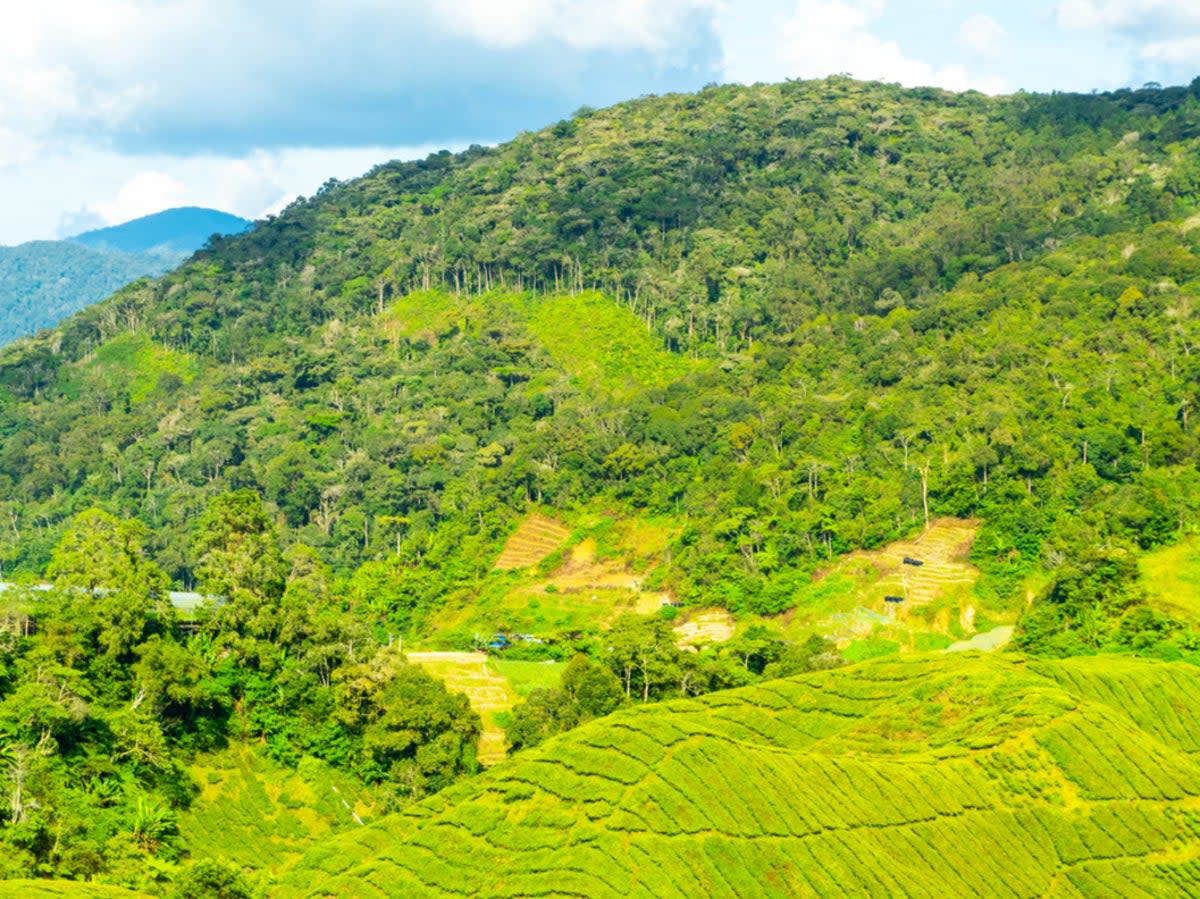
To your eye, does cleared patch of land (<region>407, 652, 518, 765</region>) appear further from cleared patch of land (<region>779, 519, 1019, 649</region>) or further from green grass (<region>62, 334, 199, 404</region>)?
green grass (<region>62, 334, 199, 404</region>)

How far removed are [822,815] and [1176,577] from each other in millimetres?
26138

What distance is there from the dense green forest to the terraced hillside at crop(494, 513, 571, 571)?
82 centimetres

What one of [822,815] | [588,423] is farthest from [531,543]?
[822,815]

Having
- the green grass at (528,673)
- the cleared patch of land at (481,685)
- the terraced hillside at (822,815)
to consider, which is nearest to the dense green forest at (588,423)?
the terraced hillside at (822,815)

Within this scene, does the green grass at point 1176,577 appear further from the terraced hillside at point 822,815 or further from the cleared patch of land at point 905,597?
the terraced hillside at point 822,815

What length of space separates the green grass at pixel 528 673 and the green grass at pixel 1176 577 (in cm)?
2497

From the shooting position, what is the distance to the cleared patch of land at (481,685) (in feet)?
161

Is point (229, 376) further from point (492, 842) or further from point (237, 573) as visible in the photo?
point (492, 842)

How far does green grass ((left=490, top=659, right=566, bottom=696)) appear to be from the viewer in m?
53.9

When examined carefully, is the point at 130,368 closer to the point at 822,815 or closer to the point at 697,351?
the point at 697,351

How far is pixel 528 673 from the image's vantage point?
55.6 metres

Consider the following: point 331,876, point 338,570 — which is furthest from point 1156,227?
point 331,876

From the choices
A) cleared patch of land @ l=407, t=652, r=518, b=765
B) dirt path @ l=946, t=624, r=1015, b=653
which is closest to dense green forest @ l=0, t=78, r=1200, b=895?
dirt path @ l=946, t=624, r=1015, b=653

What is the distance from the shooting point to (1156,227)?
85562mm
